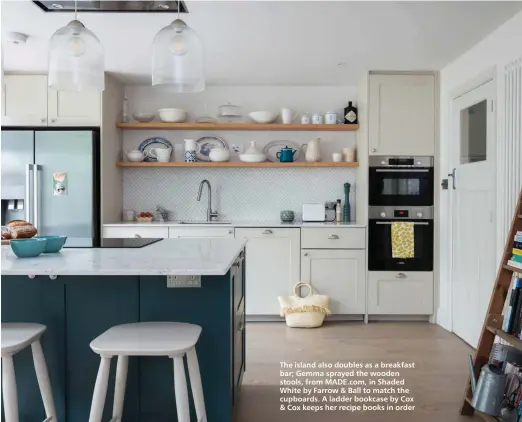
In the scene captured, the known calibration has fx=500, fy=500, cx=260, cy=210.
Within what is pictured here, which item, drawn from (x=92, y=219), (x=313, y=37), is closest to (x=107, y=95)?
(x=92, y=219)

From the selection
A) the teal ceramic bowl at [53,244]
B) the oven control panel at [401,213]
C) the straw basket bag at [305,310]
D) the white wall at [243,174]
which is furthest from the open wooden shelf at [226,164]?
the teal ceramic bowl at [53,244]

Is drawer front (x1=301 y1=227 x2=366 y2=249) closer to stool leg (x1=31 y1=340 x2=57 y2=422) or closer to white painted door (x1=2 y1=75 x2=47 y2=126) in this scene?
white painted door (x1=2 y1=75 x2=47 y2=126)

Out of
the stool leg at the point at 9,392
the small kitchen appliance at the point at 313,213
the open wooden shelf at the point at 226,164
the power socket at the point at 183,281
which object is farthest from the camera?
the small kitchen appliance at the point at 313,213

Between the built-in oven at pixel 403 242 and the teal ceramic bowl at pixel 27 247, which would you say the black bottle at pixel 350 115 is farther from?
the teal ceramic bowl at pixel 27 247

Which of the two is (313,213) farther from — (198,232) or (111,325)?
(111,325)

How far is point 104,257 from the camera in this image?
2.21 metres

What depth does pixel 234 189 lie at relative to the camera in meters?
5.05

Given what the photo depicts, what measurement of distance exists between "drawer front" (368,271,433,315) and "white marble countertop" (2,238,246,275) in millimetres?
2227

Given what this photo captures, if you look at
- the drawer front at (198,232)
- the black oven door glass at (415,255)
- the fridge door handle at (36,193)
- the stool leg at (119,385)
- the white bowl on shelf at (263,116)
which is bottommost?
the stool leg at (119,385)

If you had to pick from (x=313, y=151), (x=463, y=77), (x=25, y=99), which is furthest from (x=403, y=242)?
(x=25, y=99)

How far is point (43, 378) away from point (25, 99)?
3155 mm

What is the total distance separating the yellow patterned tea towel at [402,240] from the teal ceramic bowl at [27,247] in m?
3.13

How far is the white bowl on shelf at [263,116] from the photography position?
15.6ft

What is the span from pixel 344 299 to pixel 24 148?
3.11 meters
